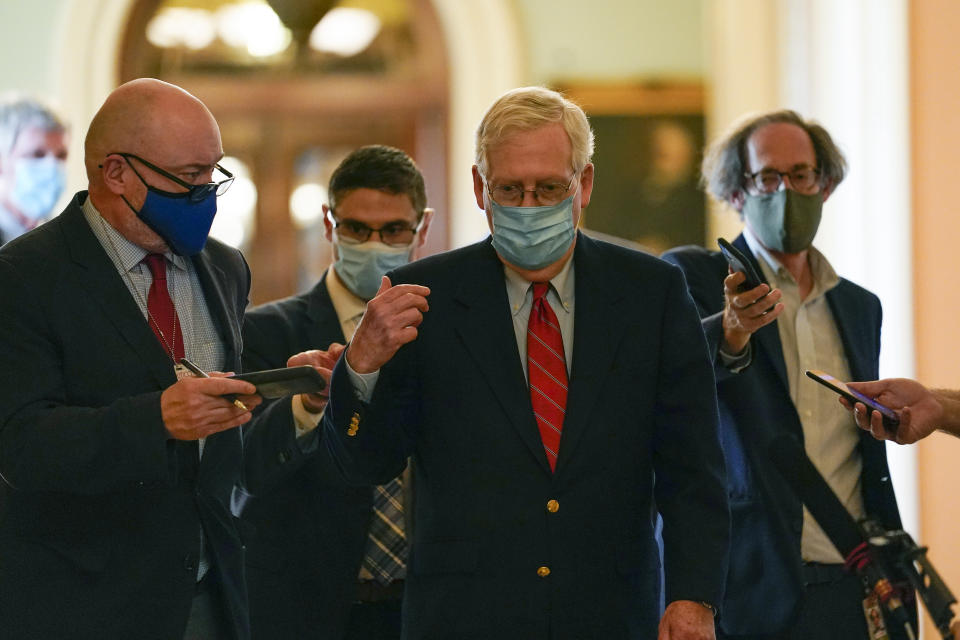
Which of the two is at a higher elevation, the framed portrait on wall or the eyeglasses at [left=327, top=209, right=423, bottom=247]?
the framed portrait on wall

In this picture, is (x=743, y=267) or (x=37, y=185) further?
(x=37, y=185)

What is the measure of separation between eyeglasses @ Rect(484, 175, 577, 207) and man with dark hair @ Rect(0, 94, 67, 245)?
118 inches

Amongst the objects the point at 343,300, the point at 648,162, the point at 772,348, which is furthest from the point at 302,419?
the point at 648,162

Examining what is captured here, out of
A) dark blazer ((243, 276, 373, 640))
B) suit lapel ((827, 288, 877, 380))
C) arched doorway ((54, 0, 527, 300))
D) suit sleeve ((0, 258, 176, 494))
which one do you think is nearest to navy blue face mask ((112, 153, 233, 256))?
suit sleeve ((0, 258, 176, 494))

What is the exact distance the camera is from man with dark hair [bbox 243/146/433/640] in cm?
347

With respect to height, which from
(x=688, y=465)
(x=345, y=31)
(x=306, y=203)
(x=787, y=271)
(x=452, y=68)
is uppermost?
(x=345, y=31)

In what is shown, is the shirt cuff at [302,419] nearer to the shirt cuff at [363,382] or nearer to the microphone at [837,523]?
the shirt cuff at [363,382]

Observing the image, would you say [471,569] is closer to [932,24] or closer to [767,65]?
[932,24]

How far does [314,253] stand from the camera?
10438mm

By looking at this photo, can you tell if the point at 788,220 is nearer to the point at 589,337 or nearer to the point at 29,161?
the point at 589,337

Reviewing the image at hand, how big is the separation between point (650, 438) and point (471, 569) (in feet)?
1.61

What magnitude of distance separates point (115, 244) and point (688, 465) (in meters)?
1.40

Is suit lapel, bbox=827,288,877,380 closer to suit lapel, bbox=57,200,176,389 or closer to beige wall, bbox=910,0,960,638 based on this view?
beige wall, bbox=910,0,960,638

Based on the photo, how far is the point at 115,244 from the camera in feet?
9.71
